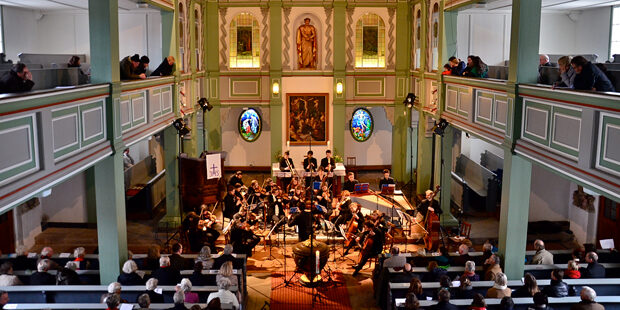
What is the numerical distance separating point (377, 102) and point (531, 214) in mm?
7270

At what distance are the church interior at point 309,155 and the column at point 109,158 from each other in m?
0.04

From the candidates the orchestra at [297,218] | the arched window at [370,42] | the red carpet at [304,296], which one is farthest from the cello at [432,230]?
the arched window at [370,42]

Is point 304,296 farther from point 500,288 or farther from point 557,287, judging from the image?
point 557,287

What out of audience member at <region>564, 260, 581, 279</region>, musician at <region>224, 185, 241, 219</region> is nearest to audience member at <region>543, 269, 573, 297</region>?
audience member at <region>564, 260, 581, 279</region>

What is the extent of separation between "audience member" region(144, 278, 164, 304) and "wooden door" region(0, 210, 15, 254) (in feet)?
26.0

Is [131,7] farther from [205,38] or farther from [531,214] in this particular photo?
[531,214]

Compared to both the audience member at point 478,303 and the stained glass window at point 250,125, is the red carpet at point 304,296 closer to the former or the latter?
the audience member at point 478,303

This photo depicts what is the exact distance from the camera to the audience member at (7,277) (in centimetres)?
1005

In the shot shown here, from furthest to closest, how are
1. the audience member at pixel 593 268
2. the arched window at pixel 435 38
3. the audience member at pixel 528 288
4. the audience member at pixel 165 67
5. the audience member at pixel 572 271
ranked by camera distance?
the arched window at pixel 435 38, the audience member at pixel 165 67, the audience member at pixel 593 268, the audience member at pixel 572 271, the audience member at pixel 528 288

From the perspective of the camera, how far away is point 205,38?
21.3 meters

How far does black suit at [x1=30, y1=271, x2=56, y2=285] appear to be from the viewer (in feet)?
33.8

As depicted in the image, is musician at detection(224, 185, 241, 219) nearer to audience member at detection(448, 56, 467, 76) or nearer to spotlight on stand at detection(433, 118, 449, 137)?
spotlight on stand at detection(433, 118, 449, 137)

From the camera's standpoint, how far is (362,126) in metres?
25.5

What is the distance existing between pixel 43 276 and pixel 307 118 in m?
13.3
